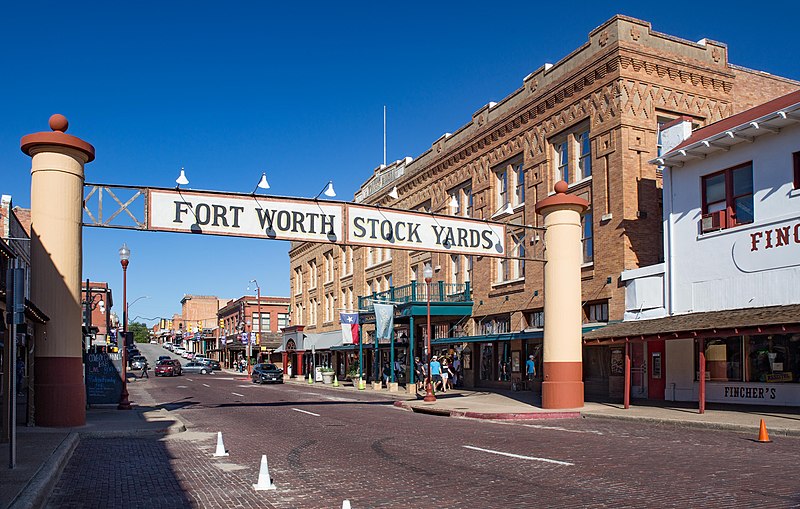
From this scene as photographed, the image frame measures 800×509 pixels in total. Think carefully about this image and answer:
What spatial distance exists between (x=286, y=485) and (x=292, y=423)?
9.72 meters

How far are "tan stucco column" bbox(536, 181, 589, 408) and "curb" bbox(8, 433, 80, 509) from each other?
14.2 metres

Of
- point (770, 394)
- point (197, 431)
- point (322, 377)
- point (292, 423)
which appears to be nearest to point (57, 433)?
point (197, 431)

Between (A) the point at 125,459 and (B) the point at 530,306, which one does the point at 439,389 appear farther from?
(A) the point at 125,459

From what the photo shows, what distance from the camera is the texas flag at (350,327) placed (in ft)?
145

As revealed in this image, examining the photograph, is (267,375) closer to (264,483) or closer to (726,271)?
(726,271)

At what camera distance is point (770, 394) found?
2114 cm

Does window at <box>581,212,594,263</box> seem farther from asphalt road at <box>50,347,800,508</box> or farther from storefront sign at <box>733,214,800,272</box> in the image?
asphalt road at <box>50,347,800,508</box>

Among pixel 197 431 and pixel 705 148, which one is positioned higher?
pixel 705 148

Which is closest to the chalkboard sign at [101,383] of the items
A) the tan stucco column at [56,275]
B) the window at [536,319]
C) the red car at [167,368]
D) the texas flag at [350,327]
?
the tan stucco column at [56,275]

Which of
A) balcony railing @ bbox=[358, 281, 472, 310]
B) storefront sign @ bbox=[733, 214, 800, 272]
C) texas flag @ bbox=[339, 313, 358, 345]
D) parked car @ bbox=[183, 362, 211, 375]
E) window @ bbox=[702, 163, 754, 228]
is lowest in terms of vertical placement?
parked car @ bbox=[183, 362, 211, 375]

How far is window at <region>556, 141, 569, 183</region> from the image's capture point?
3142 cm

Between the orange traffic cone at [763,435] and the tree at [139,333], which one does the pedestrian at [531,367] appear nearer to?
the orange traffic cone at [763,435]

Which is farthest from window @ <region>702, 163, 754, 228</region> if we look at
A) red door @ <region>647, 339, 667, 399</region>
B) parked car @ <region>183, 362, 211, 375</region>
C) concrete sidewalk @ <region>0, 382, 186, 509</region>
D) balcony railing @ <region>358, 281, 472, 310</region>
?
parked car @ <region>183, 362, 211, 375</region>

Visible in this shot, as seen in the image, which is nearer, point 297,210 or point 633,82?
point 297,210
